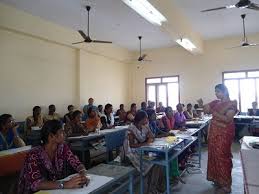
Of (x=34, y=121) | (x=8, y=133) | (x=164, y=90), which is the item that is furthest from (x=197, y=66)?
(x=8, y=133)

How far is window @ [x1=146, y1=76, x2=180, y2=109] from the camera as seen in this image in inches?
428

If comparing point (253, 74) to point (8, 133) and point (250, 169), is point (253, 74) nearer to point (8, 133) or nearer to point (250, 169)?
point (250, 169)

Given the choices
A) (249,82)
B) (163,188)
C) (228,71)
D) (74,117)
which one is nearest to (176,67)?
(228,71)

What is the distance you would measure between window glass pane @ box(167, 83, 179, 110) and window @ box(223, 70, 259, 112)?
6.96ft

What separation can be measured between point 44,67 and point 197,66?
20.6ft

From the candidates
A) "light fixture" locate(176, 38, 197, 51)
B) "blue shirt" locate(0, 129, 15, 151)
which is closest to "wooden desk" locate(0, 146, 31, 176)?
"blue shirt" locate(0, 129, 15, 151)

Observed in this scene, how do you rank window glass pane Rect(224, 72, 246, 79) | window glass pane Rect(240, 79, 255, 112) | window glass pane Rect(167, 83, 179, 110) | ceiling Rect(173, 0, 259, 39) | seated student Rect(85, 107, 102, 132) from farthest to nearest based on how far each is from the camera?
window glass pane Rect(167, 83, 179, 110), window glass pane Rect(224, 72, 246, 79), window glass pane Rect(240, 79, 255, 112), ceiling Rect(173, 0, 259, 39), seated student Rect(85, 107, 102, 132)

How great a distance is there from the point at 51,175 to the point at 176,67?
9.38 metres

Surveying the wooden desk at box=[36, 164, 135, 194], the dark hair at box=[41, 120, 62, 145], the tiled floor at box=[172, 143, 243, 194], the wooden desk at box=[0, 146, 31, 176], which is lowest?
the tiled floor at box=[172, 143, 243, 194]

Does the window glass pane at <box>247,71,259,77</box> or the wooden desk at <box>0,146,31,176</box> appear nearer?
the wooden desk at <box>0,146,31,176</box>

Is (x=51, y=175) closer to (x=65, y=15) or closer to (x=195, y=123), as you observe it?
(x=195, y=123)

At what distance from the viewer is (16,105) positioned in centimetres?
641

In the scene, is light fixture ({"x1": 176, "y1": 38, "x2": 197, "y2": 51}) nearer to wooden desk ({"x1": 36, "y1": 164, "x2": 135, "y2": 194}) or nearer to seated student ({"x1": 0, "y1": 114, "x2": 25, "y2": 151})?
seated student ({"x1": 0, "y1": 114, "x2": 25, "y2": 151})

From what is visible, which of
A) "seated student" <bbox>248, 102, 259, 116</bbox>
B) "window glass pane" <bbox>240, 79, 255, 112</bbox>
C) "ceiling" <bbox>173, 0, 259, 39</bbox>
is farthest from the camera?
"window glass pane" <bbox>240, 79, 255, 112</bbox>
